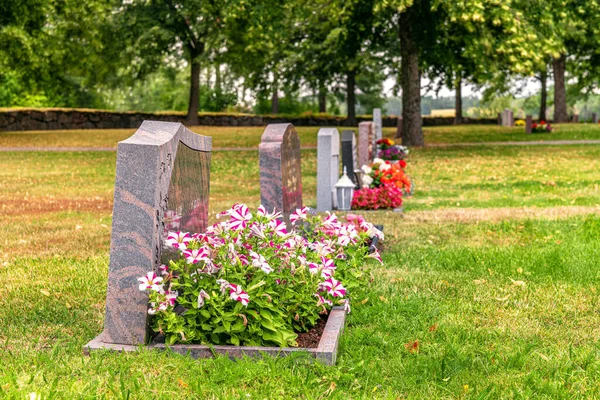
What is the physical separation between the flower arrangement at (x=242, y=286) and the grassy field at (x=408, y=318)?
25 centimetres

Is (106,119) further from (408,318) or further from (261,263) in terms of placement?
→ (261,263)

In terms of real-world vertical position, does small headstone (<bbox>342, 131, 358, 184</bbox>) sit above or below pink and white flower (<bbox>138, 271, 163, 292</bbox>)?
above

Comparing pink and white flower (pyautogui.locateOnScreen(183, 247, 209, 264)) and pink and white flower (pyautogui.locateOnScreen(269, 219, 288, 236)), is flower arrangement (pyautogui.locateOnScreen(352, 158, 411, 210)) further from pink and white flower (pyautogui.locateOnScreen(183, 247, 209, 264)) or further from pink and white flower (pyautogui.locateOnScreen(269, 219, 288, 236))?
pink and white flower (pyautogui.locateOnScreen(183, 247, 209, 264))

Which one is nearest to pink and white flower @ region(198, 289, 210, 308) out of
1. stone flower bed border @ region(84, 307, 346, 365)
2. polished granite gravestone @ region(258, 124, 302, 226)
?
stone flower bed border @ region(84, 307, 346, 365)

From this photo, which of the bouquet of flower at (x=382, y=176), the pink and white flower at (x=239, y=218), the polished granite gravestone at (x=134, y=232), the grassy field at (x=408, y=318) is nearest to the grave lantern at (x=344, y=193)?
the grassy field at (x=408, y=318)

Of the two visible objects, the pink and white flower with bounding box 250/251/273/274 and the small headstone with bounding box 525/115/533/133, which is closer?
the pink and white flower with bounding box 250/251/273/274

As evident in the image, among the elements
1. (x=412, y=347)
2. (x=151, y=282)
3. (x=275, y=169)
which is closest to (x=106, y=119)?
(x=275, y=169)

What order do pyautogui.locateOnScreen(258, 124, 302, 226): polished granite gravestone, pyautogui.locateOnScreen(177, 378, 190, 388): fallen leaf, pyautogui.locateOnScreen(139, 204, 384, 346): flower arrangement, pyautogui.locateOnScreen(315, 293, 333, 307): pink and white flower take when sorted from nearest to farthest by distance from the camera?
1. pyautogui.locateOnScreen(177, 378, 190, 388): fallen leaf
2. pyautogui.locateOnScreen(139, 204, 384, 346): flower arrangement
3. pyautogui.locateOnScreen(315, 293, 333, 307): pink and white flower
4. pyautogui.locateOnScreen(258, 124, 302, 226): polished granite gravestone

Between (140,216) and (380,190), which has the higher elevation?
(140,216)

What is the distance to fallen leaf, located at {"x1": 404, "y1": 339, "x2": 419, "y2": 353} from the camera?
4.77m

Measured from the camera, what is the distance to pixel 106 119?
4281 centimetres

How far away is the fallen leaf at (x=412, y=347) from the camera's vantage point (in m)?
4.77

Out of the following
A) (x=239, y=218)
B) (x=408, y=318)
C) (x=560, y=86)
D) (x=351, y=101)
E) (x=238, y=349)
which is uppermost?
(x=560, y=86)

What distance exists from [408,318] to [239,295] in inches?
64.4
